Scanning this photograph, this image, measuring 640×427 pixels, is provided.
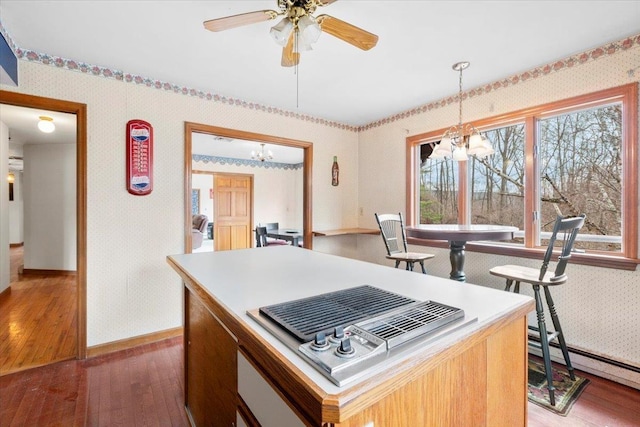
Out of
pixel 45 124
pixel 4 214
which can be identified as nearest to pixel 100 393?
pixel 45 124

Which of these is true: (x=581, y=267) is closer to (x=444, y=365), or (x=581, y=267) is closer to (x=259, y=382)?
(x=444, y=365)

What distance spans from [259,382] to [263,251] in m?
1.25

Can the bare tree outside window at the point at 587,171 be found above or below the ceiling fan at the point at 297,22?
→ below

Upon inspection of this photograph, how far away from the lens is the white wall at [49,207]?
504 cm

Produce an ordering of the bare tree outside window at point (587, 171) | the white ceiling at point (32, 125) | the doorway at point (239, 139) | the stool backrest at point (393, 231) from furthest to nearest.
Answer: the white ceiling at point (32, 125)
the stool backrest at point (393, 231)
the doorway at point (239, 139)
the bare tree outside window at point (587, 171)

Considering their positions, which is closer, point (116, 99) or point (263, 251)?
point (263, 251)

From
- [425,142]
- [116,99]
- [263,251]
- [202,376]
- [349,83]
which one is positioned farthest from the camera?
[425,142]

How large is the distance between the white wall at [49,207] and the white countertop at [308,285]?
4882 mm

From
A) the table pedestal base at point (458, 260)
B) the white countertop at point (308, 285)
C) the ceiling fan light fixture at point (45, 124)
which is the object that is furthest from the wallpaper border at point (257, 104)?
the white countertop at point (308, 285)

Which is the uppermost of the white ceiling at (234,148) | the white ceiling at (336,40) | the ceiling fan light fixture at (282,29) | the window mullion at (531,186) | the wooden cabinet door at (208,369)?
the white ceiling at (234,148)

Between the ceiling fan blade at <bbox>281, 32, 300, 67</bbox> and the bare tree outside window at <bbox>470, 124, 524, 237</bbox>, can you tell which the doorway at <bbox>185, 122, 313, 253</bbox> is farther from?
the bare tree outside window at <bbox>470, 124, 524, 237</bbox>

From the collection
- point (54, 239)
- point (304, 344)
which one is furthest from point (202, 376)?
point (54, 239)

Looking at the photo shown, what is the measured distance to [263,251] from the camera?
1.99m

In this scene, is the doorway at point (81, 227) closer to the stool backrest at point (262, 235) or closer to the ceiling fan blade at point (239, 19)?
the ceiling fan blade at point (239, 19)
